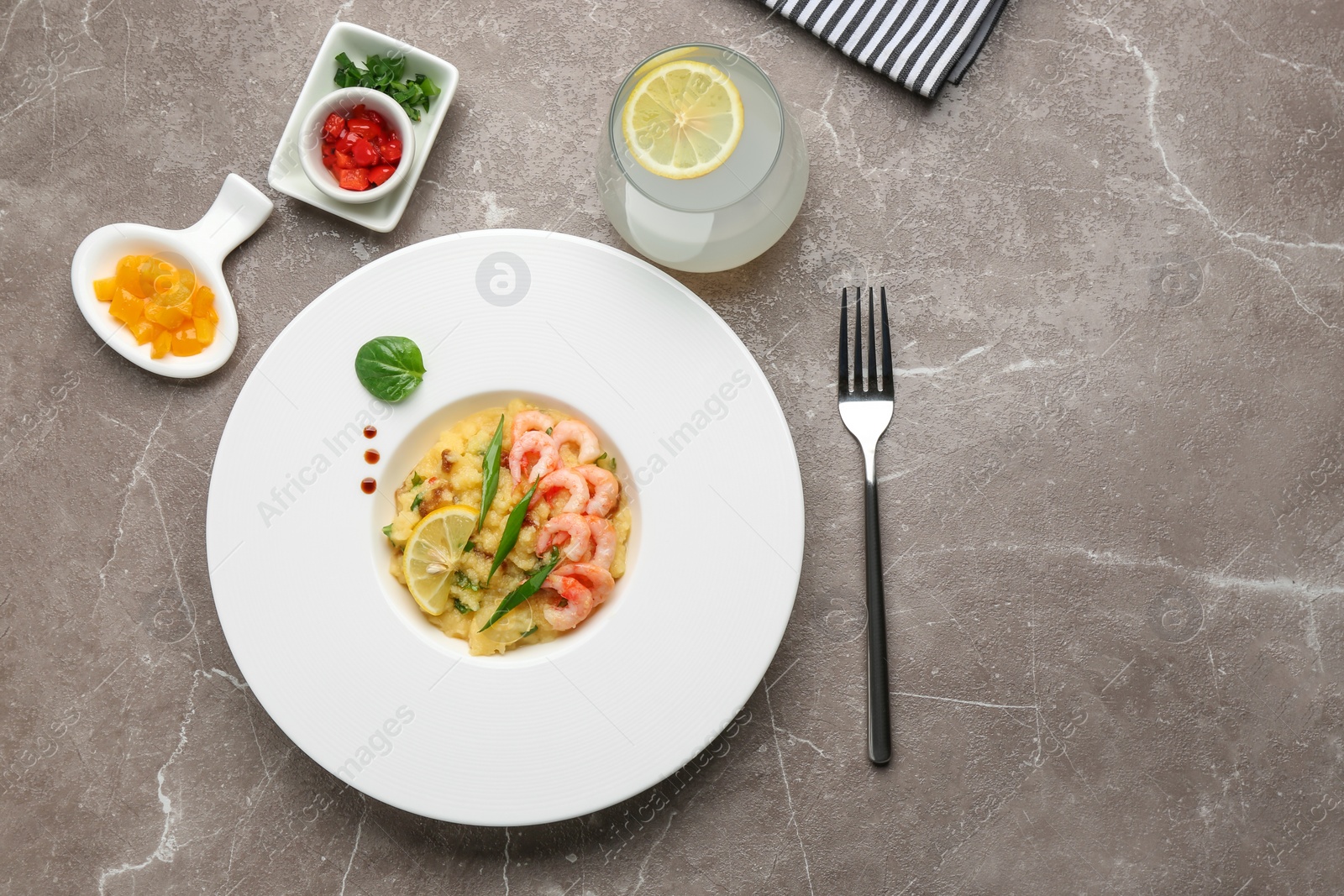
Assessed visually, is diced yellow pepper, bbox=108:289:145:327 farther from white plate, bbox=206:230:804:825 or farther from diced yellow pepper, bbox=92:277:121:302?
white plate, bbox=206:230:804:825

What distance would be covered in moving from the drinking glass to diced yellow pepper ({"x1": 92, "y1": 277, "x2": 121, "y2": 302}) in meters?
1.58

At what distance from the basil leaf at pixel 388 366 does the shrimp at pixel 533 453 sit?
0.35 metres

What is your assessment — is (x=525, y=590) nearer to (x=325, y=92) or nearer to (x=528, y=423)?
(x=528, y=423)

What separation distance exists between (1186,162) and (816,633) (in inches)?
75.1

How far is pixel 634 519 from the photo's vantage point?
2543mm

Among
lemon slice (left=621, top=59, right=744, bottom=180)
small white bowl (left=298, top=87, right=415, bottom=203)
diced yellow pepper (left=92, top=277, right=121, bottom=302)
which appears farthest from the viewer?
diced yellow pepper (left=92, top=277, right=121, bottom=302)

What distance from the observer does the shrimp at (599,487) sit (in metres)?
2.44

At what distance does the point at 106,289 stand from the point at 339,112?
3.04 feet

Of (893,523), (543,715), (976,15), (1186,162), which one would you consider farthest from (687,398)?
(1186,162)

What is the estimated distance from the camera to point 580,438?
2.48m

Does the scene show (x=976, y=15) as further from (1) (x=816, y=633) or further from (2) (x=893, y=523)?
(1) (x=816, y=633)

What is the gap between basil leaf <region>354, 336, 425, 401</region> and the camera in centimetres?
242

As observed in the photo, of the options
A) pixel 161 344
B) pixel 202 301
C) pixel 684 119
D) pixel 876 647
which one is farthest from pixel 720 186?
pixel 161 344

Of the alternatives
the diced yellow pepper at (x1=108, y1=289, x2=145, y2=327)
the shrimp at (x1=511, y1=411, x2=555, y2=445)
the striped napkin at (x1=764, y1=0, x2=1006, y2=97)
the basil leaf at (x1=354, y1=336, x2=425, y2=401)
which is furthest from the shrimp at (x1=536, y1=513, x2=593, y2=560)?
the striped napkin at (x1=764, y1=0, x2=1006, y2=97)
